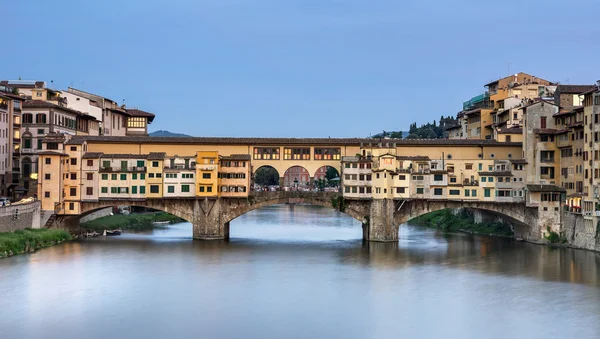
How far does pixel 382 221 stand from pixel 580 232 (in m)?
11.8

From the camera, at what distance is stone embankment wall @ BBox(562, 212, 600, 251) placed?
48.1m

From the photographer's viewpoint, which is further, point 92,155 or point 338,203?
point 338,203

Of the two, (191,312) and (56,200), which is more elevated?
(56,200)

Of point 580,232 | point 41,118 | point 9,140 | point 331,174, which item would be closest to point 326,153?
point 580,232

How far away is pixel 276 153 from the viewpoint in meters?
57.8

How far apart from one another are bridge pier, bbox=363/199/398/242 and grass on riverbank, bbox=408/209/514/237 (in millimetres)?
10045

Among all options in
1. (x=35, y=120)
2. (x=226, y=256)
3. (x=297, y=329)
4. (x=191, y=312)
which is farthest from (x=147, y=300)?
(x=35, y=120)

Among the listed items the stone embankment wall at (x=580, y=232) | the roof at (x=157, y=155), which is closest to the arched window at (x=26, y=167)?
the roof at (x=157, y=155)

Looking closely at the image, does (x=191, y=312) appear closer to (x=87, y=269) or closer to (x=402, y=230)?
(x=87, y=269)

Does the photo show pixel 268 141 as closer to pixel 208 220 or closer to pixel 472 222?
pixel 208 220

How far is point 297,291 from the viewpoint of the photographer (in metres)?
36.7

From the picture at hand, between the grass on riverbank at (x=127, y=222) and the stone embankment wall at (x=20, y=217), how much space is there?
6.98 metres

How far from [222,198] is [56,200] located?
10186 mm

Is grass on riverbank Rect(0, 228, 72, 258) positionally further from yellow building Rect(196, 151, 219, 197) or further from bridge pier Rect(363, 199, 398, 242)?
bridge pier Rect(363, 199, 398, 242)
